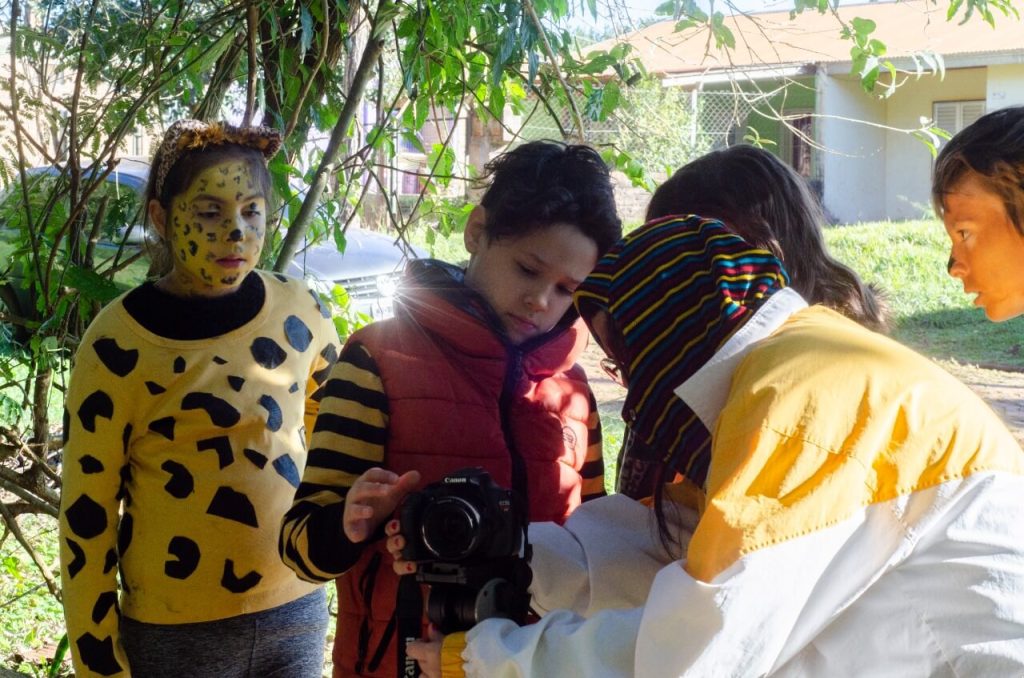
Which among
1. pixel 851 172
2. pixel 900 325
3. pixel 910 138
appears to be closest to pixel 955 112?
pixel 910 138

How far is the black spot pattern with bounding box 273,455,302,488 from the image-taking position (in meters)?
2.21

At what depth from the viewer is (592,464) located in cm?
184

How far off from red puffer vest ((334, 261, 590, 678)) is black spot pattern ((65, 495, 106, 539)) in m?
0.67

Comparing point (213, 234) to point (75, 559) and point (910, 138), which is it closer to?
point (75, 559)

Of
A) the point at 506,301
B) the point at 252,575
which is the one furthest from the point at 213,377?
the point at 506,301

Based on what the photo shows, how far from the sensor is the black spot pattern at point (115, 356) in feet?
7.02

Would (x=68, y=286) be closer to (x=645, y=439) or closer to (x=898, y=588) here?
(x=645, y=439)

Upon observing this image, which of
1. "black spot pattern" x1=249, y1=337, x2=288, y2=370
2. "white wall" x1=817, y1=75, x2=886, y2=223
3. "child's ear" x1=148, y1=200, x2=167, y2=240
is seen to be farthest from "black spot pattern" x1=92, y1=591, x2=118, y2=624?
"white wall" x1=817, y1=75, x2=886, y2=223

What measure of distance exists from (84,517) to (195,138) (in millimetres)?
835

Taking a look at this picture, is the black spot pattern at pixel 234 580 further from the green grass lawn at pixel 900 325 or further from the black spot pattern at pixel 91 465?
the green grass lawn at pixel 900 325

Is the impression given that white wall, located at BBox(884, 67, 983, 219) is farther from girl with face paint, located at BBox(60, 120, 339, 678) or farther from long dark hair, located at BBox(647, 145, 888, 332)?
long dark hair, located at BBox(647, 145, 888, 332)

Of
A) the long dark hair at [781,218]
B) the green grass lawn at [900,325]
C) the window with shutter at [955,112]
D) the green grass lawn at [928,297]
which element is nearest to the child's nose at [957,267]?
the long dark hair at [781,218]

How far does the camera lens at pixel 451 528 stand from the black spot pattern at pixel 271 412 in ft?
3.13

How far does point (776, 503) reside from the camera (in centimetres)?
99
